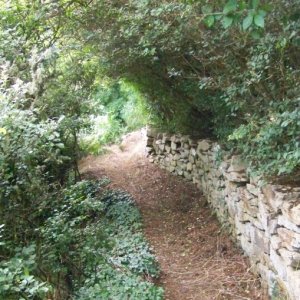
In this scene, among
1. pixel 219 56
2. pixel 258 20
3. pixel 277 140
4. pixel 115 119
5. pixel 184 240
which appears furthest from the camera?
pixel 115 119

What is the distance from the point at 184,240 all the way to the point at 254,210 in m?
1.82

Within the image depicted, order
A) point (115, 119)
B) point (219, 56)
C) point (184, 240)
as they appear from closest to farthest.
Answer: point (219, 56) < point (184, 240) < point (115, 119)

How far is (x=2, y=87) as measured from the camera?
4.66 metres

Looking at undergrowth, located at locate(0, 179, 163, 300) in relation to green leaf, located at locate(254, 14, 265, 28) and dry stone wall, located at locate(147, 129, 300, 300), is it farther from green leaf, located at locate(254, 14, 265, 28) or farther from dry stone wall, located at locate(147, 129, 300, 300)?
green leaf, located at locate(254, 14, 265, 28)

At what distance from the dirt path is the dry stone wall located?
0.22 metres

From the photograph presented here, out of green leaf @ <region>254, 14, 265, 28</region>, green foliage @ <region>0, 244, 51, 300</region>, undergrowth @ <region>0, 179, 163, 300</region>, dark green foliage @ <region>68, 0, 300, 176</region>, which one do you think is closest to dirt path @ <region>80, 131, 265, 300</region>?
undergrowth @ <region>0, 179, 163, 300</region>

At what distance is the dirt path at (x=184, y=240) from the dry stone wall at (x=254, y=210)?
0.22 metres

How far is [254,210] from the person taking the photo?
14.3ft

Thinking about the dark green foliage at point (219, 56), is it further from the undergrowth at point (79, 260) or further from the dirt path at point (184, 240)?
the undergrowth at point (79, 260)

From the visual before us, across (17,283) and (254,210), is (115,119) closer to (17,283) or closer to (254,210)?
(254,210)

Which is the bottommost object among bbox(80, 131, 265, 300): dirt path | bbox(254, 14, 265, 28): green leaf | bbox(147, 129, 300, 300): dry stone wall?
bbox(80, 131, 265, 300): dirt path

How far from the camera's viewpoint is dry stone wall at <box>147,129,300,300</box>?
330 centimetres

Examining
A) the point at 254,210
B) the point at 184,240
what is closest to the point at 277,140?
the point at 254,210

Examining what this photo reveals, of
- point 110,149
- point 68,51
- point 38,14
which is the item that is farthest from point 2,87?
point 110,149
